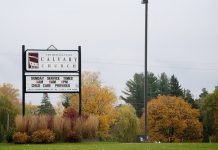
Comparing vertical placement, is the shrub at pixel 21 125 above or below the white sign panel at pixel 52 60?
below

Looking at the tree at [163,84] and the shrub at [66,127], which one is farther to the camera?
the tree at [163,84]

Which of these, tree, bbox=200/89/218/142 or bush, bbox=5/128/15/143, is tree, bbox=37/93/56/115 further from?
bush, bbox=5/128/15/143

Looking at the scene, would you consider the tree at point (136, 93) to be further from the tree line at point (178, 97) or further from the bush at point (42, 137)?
the bush at point (42, 137)

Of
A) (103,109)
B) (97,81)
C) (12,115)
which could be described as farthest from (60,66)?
(97,81)

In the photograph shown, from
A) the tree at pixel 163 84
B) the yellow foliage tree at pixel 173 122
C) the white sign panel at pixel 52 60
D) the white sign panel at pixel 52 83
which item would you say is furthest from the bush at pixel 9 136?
the tree at pixel 163 84

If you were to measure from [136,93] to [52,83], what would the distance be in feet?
233

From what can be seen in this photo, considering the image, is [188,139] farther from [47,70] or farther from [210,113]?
[47,70]

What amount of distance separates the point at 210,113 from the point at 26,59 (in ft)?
157

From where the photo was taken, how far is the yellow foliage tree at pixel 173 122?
6662 centimetres

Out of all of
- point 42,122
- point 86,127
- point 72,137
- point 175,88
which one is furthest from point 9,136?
point 175,88

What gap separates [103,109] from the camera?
5409 cm

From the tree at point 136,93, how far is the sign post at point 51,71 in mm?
67998

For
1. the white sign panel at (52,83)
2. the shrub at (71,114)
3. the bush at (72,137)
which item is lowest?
the bush at (72,137)

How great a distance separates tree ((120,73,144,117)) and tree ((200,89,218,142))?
24.2 meters
